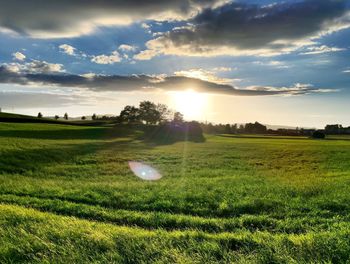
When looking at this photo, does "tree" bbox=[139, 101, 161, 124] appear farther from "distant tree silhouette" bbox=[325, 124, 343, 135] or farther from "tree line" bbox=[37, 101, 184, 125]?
"distant tree silhouette" bbox=[325, 124, 343, 135]

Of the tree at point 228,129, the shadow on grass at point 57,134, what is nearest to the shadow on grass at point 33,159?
the shadow on grass at point 57,134

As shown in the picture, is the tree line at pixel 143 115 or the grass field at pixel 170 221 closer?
the grass field at pixel 170 221

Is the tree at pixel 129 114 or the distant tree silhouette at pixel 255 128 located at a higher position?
the tree at pixel 129 114

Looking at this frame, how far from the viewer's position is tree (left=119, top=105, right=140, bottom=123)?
17212cm

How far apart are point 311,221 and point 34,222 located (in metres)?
8.74

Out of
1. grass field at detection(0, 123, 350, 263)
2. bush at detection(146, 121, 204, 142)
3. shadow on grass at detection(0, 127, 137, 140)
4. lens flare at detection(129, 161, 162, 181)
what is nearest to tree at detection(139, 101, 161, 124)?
bush at detection(146, 121, 204, 142)

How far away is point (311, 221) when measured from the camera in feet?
40.0

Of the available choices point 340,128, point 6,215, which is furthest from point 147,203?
point 340,128

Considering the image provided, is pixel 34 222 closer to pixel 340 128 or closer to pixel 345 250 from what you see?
pixel 345 250

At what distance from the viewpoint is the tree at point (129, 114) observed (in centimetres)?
17212

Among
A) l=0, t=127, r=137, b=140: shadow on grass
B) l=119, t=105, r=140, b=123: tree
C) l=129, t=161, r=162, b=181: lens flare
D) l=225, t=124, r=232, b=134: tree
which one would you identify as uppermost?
l=119, t=105, r=140, b=123: tree

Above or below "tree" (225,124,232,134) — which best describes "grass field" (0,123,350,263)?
below

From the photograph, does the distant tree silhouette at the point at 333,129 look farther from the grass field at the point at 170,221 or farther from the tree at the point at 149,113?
the grass field at the point at 170,221

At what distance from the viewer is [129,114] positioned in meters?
175
